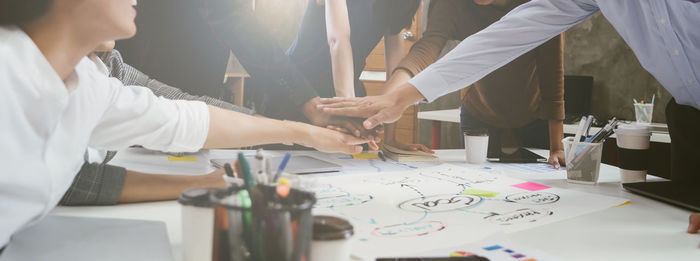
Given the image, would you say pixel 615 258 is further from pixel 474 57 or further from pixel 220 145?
pixel 474 57

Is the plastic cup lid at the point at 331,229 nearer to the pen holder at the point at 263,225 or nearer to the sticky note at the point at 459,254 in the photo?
the pen holder at the point at 263,225

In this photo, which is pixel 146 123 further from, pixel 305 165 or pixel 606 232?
pixel 606 232

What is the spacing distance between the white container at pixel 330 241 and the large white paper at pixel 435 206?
0.09 metres

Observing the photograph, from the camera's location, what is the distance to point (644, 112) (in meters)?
2.84

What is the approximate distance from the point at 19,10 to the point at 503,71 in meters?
1.71

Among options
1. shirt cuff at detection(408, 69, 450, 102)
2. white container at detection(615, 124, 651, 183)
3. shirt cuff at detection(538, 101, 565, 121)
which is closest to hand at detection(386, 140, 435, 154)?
shirt cuff at detection(408, 69, 450, 102)

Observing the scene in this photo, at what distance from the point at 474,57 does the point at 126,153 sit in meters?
1.17

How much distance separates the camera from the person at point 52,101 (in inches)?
24.2

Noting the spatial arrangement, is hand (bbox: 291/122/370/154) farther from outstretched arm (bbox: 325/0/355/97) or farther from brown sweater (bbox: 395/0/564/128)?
brown sweater (bbox: 395/0/564/128)

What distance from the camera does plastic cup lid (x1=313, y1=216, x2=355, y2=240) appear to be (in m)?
0.55

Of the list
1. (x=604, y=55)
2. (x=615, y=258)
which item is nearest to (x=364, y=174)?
(x=615, y=258)

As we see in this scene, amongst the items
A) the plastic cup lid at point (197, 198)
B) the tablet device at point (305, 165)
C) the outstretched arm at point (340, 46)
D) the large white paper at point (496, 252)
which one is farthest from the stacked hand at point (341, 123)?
the plastic cup lid at point (197, 198)

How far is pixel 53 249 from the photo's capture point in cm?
68

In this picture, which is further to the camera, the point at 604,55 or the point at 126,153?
the point at 604,55
